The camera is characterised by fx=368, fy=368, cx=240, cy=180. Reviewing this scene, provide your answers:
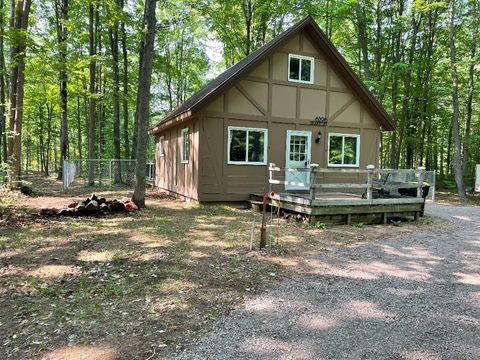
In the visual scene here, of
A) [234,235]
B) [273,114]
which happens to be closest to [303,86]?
[273,114]

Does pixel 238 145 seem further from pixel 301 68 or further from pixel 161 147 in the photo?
pixel 161 147

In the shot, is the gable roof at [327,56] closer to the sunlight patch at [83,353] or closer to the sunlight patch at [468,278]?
the sunlight patch at [468,278]

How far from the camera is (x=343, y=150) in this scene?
14.0 m

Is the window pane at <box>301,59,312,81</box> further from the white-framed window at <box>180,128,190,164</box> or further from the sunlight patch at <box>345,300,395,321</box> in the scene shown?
the sunlight patch at <box>345,300,395,321</box>

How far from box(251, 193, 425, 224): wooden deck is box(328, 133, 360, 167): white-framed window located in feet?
12.6

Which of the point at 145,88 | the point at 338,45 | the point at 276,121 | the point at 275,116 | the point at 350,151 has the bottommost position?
the point at 350,151

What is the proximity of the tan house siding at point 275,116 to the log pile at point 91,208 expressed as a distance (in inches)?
101

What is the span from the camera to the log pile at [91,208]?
951 cm

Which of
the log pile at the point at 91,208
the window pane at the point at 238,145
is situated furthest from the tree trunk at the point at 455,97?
the log pile at the point at 91,208

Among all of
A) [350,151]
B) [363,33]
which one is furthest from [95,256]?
[363,33]

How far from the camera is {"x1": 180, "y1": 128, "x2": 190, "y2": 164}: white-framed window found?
13.2 meters

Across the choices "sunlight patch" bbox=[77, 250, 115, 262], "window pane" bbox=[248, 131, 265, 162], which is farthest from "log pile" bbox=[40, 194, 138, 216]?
"window pane" bbox=[248, 131, 265, 162]

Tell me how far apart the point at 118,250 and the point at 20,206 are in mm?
6071

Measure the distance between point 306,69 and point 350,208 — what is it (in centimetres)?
614
